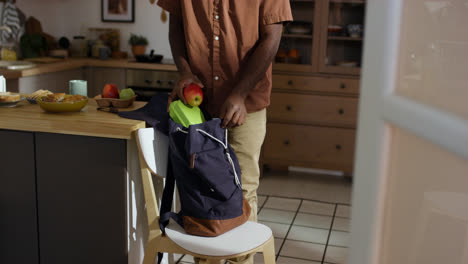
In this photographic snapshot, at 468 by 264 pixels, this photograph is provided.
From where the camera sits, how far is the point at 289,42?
4172mm

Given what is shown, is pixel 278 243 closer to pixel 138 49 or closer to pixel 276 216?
pixel 276 216

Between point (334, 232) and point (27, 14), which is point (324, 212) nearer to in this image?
point (334, 232)

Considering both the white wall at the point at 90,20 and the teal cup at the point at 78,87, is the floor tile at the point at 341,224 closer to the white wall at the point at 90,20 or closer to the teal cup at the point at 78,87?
the teal cup at the point at 78,87

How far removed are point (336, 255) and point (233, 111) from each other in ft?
4.21

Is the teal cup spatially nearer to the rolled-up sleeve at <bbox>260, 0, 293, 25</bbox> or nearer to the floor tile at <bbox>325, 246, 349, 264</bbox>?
the rolled-up sleeve at <bbox>260, 0, 293, 25</bbox>

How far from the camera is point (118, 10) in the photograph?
193 inches

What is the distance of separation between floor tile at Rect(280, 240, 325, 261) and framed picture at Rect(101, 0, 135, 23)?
283 centimetres

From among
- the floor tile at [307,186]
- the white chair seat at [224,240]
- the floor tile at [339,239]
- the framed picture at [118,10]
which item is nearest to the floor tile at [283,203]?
the floor tile at [307,186]

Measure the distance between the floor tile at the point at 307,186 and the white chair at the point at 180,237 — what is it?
6.26 feet

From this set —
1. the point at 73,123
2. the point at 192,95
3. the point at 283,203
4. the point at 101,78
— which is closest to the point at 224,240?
the point at 192,95

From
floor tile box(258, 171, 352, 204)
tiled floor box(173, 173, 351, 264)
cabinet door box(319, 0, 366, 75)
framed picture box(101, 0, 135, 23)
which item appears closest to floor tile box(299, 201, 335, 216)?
tiled floor box(173, 173, 351, 264)

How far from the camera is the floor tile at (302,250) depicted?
281 centimetres

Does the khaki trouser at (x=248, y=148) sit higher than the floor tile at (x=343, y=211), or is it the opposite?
the khaki trouser at (x=248, y=148)

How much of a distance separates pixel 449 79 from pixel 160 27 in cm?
427
